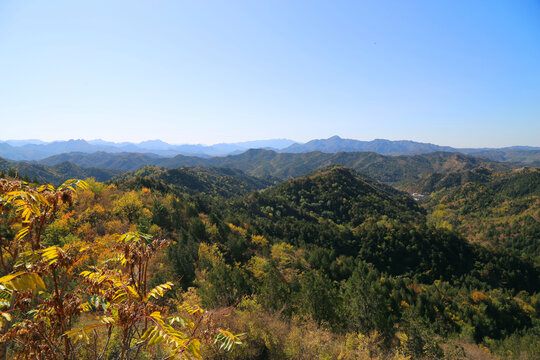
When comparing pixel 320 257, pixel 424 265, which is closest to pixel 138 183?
pixel 320 257

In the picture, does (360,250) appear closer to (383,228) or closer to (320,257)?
(383,228)

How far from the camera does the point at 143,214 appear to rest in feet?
181

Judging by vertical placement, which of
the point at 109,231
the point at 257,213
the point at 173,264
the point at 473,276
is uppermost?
the point at 109,231

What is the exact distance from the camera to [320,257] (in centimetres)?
7388

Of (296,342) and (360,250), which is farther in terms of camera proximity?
(360,250)

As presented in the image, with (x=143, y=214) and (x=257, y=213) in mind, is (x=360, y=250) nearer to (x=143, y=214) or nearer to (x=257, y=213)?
(x=257, y=213)

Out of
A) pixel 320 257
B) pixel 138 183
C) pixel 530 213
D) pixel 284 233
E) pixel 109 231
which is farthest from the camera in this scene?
pixel 530 213

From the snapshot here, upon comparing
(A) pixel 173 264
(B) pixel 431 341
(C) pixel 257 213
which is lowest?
(C) pixel 257 213

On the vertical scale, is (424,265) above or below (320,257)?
below

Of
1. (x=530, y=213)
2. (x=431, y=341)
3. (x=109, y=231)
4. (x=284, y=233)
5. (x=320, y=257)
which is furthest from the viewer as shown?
(x=530, y=213)

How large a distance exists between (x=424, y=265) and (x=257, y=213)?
92.2 metres

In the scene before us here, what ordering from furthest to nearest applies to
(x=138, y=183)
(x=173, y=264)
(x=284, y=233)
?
1. (x=284, y=233)
2. (x=138, y=183)
3. (x=173, y=264)

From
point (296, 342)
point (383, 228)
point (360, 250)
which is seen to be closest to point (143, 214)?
point (296, 342)

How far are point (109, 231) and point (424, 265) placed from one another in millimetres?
114239
